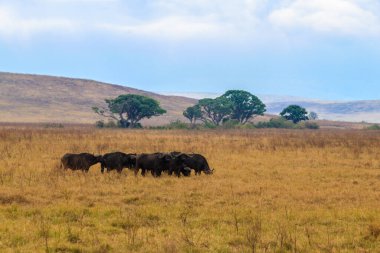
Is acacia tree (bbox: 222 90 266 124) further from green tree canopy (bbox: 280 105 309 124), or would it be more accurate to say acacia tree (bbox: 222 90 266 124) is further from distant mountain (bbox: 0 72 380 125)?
distant mountain (bbox: 0 72 380 125)

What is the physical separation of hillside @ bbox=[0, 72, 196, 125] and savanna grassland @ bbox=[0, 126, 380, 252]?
101371 mm

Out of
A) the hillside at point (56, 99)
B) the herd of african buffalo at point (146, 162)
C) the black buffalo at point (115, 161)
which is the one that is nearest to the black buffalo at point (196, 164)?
the herd of african buffalo at point (146, 162)

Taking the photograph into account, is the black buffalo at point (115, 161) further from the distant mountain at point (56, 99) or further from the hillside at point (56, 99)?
the hillside at point (56, 99)

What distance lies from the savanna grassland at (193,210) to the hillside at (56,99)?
333ft

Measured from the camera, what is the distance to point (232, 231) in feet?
31.9

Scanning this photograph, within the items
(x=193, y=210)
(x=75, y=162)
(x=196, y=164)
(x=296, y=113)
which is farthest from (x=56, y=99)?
(x=193, y=210)

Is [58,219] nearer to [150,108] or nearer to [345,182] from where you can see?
[345,182]

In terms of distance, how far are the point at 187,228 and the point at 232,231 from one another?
3.14 feet

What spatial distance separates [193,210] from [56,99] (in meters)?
143

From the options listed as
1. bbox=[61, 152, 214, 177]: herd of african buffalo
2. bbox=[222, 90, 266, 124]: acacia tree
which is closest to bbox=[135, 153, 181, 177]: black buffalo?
bbox=[61, 152, 214, 177]: herd of african buffalo

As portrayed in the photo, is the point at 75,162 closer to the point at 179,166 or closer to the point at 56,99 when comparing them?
the point at 179,166

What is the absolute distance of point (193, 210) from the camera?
11.6 metres

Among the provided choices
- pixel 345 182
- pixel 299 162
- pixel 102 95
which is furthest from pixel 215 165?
pixel 102 95

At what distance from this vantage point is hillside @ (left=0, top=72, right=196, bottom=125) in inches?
4811
